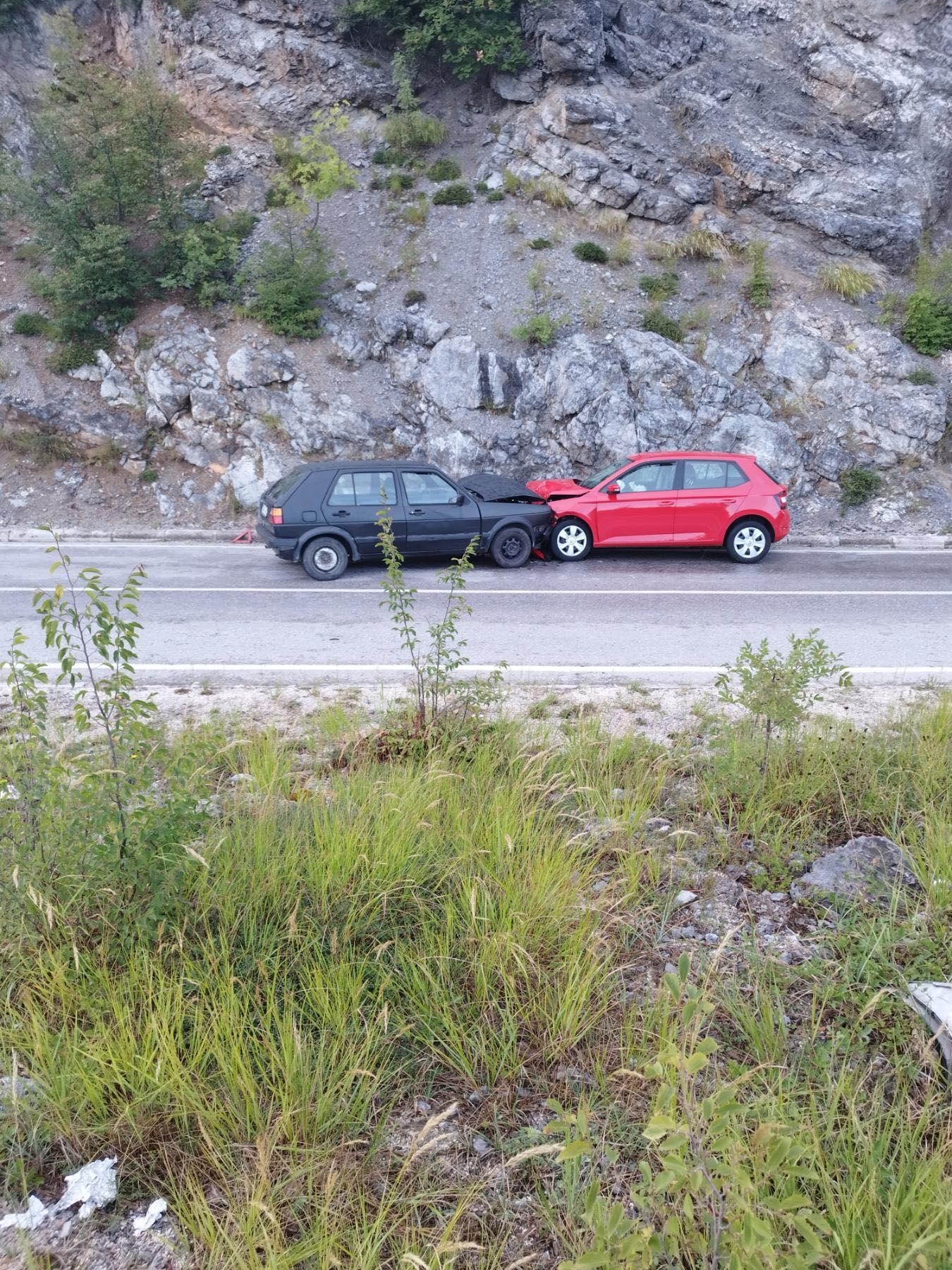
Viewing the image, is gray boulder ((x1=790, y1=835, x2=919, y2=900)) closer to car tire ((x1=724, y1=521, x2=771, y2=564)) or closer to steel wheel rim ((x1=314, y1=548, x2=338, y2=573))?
steel wheel rim ((x1=314, y1=548, x2=338, y2=573))

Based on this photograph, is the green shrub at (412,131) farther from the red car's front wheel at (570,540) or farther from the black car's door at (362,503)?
the red car's front wheel at (570,540)

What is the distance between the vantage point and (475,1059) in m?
3.14

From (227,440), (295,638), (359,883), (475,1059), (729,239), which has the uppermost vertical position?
(729,239)

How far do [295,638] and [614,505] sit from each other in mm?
5905

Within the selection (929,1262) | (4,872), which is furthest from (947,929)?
(4,872)

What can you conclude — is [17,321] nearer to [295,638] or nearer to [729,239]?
[295,638]

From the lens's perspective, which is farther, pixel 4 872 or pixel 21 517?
pixel 21 517

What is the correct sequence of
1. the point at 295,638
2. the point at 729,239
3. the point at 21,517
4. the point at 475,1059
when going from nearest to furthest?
the point at 475,1059
the point at 295,638
the point at 21,517
the point at 729,239

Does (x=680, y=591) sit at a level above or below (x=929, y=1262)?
above

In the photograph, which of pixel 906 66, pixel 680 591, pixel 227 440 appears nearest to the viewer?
pixel 680 591

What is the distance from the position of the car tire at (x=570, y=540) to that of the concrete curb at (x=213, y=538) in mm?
4421

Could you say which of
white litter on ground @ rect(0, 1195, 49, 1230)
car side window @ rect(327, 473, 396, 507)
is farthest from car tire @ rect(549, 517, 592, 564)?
white litter on ground @ rect(0, 1195, 49, 1230)

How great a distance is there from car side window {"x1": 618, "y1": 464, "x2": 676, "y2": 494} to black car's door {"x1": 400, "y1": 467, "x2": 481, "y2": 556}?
245 cm

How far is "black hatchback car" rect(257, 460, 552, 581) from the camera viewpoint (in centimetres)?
1188
